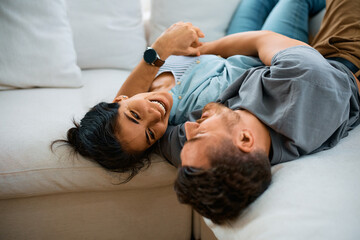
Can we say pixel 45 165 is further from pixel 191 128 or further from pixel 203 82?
pixel 203 82

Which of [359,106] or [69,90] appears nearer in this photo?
[359,106]

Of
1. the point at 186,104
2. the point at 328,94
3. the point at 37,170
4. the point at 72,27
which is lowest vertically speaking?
the point at 37,170

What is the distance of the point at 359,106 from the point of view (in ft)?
3.04

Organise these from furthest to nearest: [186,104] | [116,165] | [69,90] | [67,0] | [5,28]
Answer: [67,0]
[69,90]
[5,28]
[186,104]
[116,165]

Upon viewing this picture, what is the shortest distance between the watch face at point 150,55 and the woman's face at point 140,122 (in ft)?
0.78

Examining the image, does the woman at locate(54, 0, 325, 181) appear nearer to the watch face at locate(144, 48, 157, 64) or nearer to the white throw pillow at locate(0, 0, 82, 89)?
the watch face at locate(144, 48, 157, 64)

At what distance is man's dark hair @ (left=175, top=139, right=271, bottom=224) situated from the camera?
683 millimetres

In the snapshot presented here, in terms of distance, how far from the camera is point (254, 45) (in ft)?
3.73

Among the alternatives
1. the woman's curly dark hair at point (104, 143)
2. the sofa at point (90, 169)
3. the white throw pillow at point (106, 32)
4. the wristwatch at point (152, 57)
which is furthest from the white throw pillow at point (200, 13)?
the woman's curly dark hair at point (104, 143)

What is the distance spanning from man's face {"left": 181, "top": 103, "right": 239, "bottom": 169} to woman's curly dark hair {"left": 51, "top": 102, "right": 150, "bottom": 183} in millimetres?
271

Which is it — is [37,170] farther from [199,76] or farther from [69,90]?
[199,76]

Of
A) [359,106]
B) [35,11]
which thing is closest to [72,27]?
[35,11]

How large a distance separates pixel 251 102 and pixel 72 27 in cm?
117

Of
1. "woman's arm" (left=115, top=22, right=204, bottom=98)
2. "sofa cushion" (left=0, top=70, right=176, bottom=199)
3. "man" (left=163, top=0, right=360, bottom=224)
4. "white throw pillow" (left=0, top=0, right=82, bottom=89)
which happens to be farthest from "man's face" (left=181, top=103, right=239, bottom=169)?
"white throw pillow" (left=0, top=0, right=82, bottom=89)
